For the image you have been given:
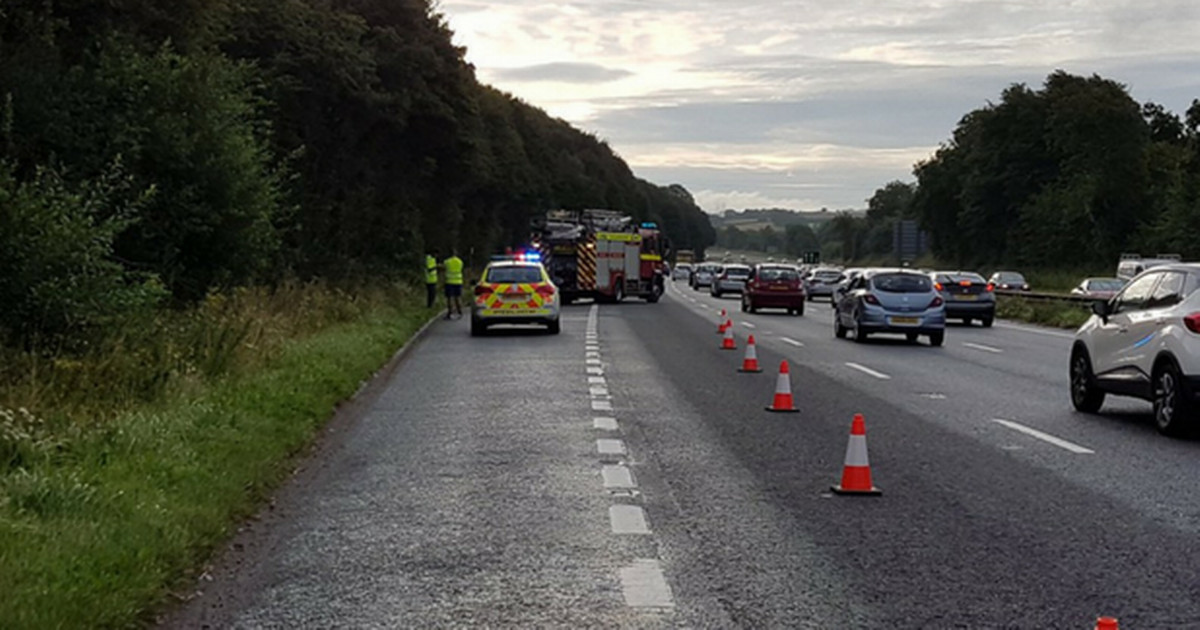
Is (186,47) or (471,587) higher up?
(186,47)

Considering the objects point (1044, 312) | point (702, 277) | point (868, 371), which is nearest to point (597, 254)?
point (1044, 312)

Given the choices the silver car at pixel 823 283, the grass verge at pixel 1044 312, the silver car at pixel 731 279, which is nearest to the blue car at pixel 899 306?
the grass verge at pixel 1044 312

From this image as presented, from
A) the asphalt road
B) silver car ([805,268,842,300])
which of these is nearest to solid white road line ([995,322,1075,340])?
the asphalt road

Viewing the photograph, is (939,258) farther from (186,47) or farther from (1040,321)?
(186,47)

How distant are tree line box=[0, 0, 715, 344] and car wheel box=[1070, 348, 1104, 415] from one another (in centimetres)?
1014

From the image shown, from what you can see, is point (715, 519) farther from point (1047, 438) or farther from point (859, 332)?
point (859, 332)

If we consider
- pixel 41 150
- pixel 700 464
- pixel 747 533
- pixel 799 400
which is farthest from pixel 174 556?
pixel 41 150

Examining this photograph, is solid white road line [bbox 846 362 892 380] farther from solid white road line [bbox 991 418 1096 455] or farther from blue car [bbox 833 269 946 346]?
blue car [bbox 833 269 946 346]

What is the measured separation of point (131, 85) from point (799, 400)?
37.6ft

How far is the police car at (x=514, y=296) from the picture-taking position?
31.0m

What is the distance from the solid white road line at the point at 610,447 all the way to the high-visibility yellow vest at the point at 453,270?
82.7 feet

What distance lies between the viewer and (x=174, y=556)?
25.5 ft

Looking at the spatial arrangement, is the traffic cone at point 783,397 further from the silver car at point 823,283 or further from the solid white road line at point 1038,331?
the silver car at point 823,283

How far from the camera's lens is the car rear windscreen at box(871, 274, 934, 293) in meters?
29.9
